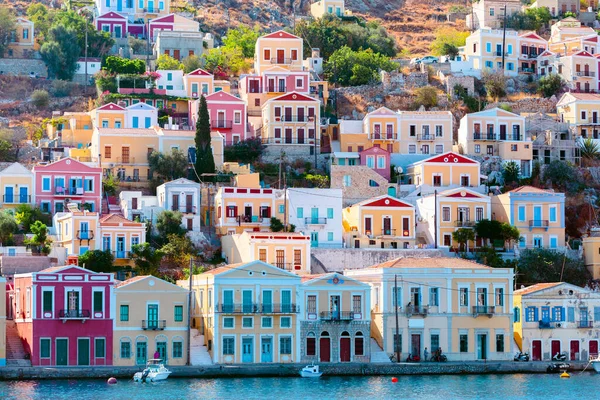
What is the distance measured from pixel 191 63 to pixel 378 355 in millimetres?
46456

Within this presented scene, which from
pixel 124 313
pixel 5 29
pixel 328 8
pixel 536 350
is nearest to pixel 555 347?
pixel 536 350

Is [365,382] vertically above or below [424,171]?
below

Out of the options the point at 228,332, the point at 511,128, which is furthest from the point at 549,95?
the point at 228,332

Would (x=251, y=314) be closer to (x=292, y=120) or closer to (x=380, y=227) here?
(x=380, y=227)

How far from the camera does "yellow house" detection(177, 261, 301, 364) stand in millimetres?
77062

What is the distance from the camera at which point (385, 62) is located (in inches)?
4847

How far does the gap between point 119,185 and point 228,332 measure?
25.3m

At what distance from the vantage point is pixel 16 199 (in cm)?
9450

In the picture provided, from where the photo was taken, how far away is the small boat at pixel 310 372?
75000 mm

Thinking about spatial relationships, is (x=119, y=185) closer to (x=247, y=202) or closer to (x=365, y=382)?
(x=247, y=202)

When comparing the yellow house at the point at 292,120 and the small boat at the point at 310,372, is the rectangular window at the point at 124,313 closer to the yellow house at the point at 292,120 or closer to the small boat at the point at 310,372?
the small boat at the point at 310,372

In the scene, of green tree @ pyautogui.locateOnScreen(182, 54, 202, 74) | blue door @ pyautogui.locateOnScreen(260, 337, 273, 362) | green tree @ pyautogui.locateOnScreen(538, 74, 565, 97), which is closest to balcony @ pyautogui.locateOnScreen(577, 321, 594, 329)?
blue door @ pyautogui.locateOnScreen(260, 337, 273, 362)

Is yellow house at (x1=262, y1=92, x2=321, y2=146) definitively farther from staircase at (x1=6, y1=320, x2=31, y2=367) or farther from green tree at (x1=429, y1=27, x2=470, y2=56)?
staircase at (x1=6, y1=320, x2=31, y2=367)

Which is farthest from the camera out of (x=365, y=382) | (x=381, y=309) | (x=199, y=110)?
(x=199, y=110)
